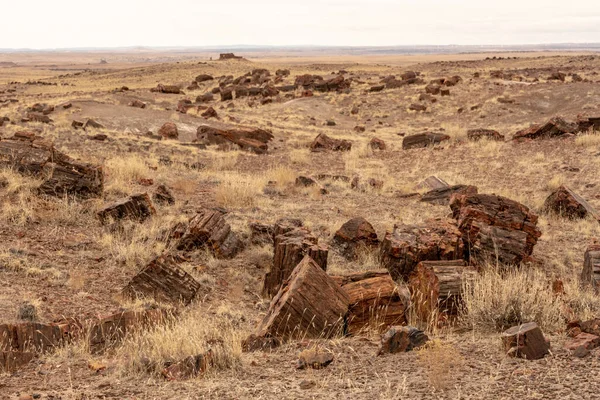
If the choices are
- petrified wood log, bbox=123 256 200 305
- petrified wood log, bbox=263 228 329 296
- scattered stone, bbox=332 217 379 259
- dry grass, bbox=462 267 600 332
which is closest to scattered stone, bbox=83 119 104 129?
scattered stone, bbox=332 217 379 259

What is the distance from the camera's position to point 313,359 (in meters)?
4.93

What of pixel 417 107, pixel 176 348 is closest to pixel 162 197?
pixel 176 348

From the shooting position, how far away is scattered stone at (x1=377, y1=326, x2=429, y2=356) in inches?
203

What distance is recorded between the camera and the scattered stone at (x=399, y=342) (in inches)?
203

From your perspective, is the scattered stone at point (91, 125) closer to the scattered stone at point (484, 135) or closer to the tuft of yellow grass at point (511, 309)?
the scattered stone at point (484, 135)

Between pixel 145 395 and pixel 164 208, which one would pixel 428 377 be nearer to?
pixel 145 395

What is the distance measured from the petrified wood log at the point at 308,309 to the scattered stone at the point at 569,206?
25.2 feet

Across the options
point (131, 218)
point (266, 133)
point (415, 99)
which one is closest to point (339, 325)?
point (131, 218)

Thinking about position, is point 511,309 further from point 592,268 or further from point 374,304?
point 592,268

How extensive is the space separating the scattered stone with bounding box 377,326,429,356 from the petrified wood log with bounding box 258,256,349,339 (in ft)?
2.74

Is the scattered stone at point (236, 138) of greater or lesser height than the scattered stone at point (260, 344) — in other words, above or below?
above

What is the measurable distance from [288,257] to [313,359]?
10.9ft

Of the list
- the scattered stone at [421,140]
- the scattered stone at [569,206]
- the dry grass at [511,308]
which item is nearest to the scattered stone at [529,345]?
the dry grass at [511,308]

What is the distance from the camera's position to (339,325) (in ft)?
19.9
